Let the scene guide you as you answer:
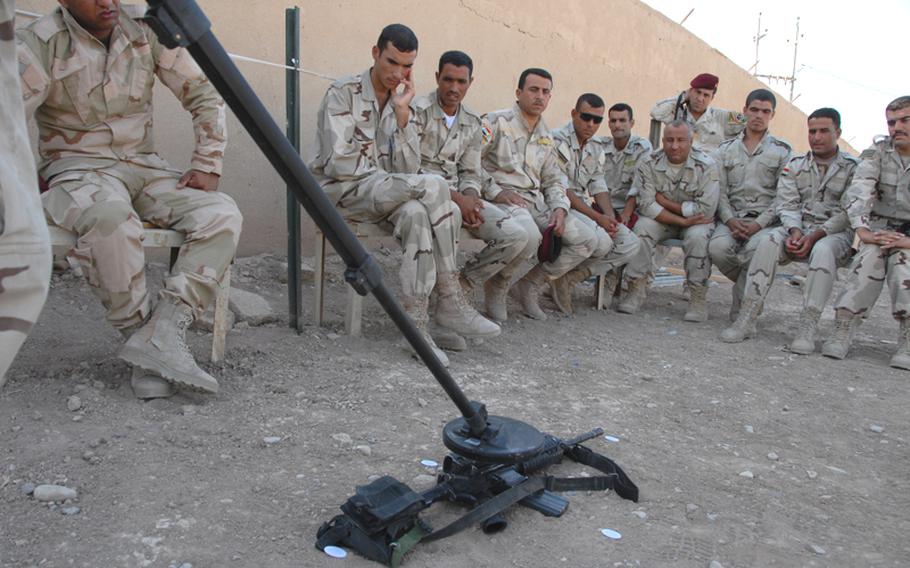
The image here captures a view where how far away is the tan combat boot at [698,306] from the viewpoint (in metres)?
5.14

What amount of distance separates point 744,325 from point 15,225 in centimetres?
437

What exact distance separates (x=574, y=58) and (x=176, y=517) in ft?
21.3

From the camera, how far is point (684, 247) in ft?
17.3

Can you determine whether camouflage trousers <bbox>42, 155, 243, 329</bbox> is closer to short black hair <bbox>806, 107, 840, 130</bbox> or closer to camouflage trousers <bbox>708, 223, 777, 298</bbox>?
camouflage trousers <bbox>708, 223, 777, 298</bbox>

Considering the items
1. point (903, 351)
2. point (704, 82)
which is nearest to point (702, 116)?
point (704, 82)

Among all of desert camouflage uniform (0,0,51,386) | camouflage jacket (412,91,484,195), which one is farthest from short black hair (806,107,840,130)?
desert camouflage uniform (0,0,51,386)

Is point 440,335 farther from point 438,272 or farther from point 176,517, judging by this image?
point 176,517

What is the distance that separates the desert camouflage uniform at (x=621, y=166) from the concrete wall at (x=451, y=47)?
1.08 metres

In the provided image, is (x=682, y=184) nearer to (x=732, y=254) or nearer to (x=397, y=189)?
(x=732, y=254)

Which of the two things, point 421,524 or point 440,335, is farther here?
point 440,335

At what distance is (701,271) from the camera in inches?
203

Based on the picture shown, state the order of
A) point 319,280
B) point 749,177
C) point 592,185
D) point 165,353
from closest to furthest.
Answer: point 165,353
point 319,280
point 749,177
point 592,185

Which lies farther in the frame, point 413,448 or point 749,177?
point 749,177

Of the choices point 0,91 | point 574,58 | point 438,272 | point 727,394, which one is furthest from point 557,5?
point 0,91
